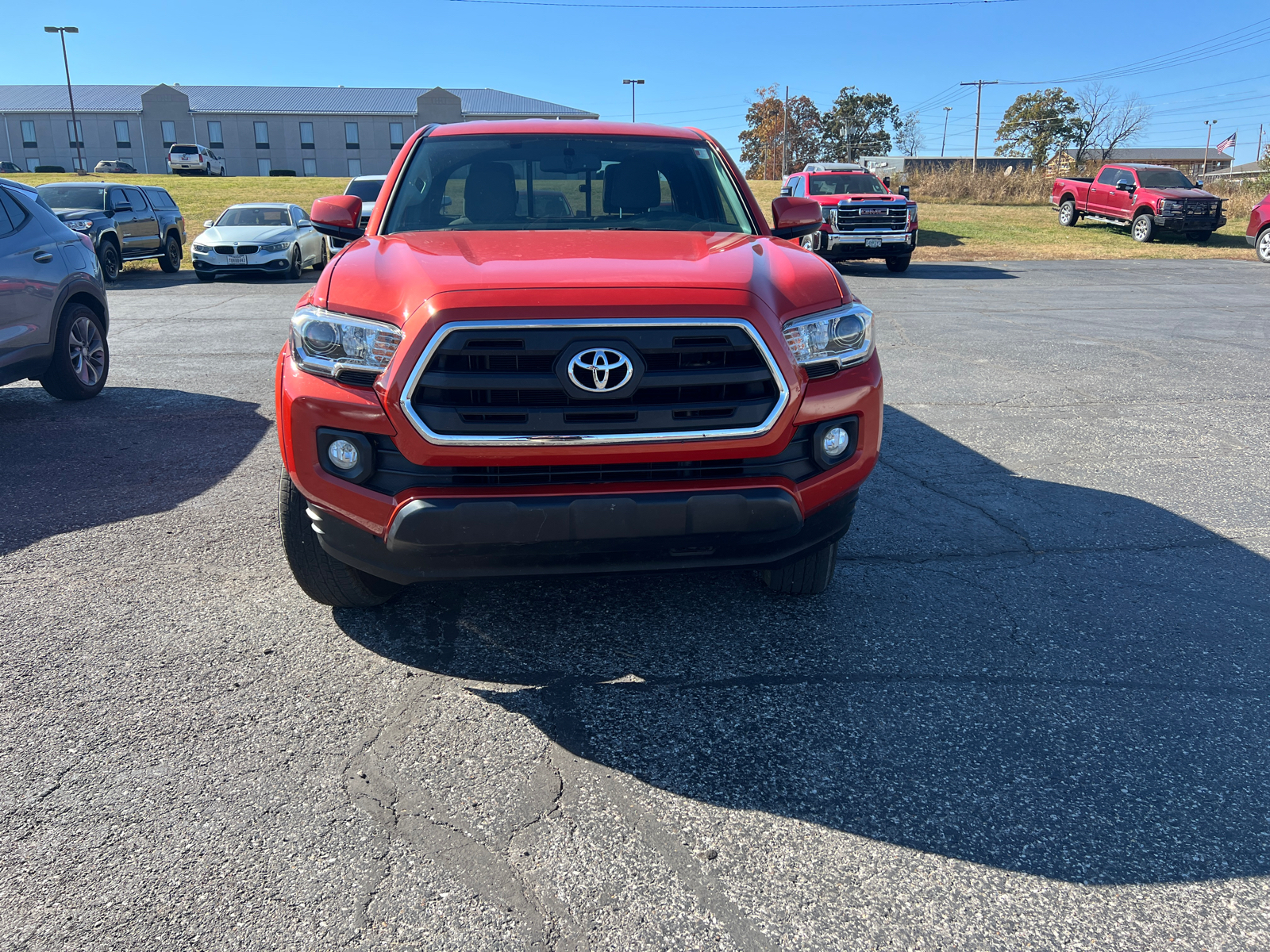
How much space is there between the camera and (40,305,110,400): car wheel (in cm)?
709

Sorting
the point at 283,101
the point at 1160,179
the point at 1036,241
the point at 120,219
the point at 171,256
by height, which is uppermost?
the point at 283,101

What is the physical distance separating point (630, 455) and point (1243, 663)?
2.29 metres

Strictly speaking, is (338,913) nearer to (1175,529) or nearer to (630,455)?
(630,455)

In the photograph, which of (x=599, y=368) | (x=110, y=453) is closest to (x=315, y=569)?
(x=599, y=368)

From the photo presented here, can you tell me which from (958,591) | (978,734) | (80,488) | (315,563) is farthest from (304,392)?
(80,488)

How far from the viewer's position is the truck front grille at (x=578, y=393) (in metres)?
2.80

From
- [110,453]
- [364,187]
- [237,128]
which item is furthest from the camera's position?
[237,128]

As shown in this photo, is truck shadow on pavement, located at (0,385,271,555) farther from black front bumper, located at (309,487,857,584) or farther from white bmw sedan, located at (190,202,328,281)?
white bmw sedan, located at (190,202,328,281)

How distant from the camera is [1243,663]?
3.31 meters

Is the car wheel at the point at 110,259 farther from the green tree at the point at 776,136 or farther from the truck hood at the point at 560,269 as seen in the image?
the green tree at the point at 776,136

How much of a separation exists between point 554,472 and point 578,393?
0.26 metres

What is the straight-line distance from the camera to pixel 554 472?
2902 millimetres

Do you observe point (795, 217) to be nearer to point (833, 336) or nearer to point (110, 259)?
point (833, 336)

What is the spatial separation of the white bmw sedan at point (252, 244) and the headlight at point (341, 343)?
1651cm
